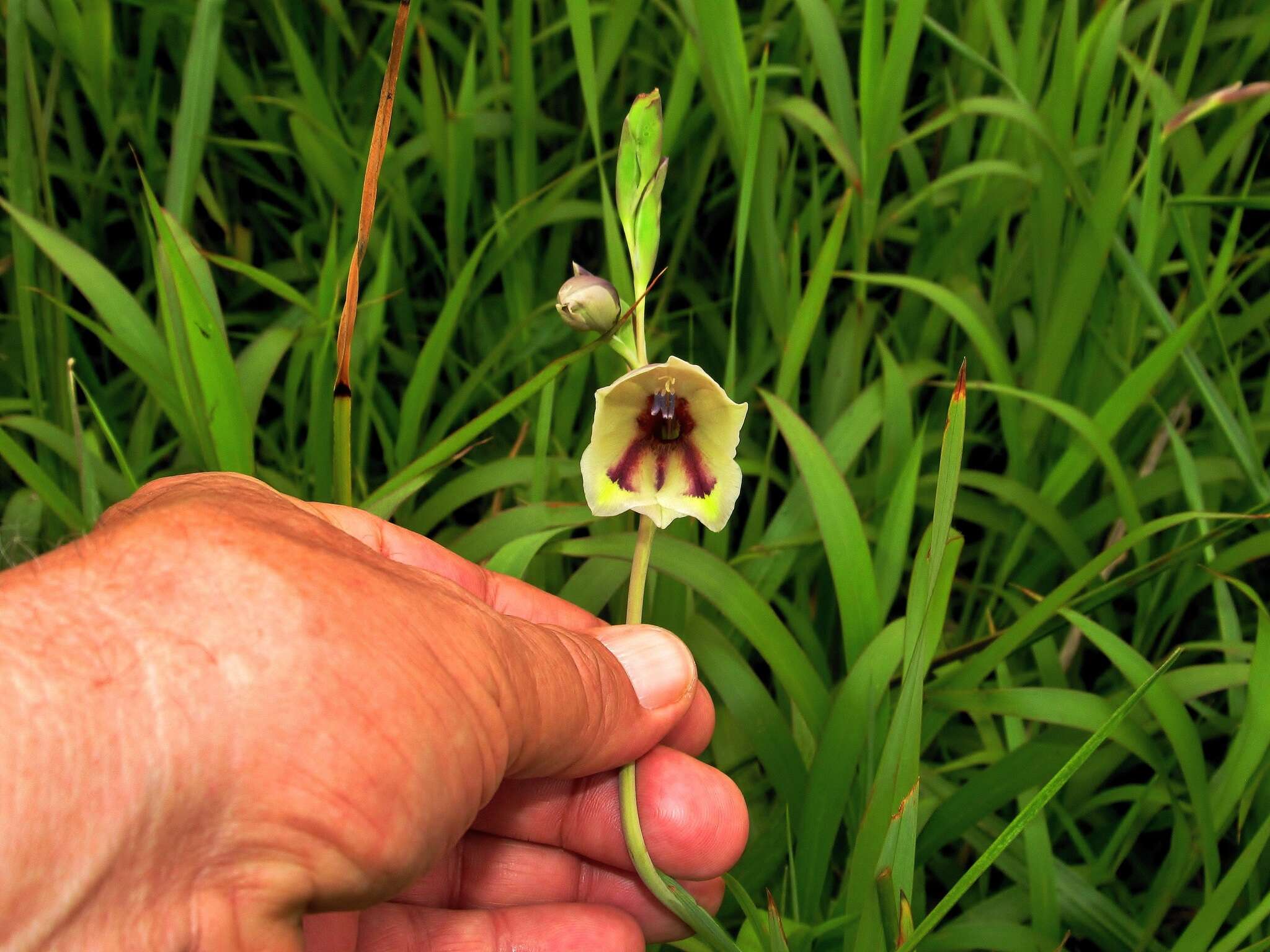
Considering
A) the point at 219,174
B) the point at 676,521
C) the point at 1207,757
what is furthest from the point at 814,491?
the point at 219,174

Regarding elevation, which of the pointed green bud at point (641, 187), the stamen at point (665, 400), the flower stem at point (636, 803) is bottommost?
the flower stem at point (636, 803)

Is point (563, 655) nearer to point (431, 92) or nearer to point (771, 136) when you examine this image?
point (771, 136)

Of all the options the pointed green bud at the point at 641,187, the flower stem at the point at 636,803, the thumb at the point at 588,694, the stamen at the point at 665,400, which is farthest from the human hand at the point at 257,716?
the pointed green bud at the point at 641,187

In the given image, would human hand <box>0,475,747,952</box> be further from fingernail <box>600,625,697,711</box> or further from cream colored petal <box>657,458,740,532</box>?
cream colored petal <box>657,458,740,532</box>

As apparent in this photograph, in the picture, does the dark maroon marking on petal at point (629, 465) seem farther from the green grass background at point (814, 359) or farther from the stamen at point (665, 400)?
the green grass background at point (814, 359)

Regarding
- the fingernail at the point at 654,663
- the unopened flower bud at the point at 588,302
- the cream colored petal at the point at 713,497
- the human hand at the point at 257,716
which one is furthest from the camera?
the fingernail at the point at 654,663

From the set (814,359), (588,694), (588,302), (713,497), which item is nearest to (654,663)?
(588,694)
